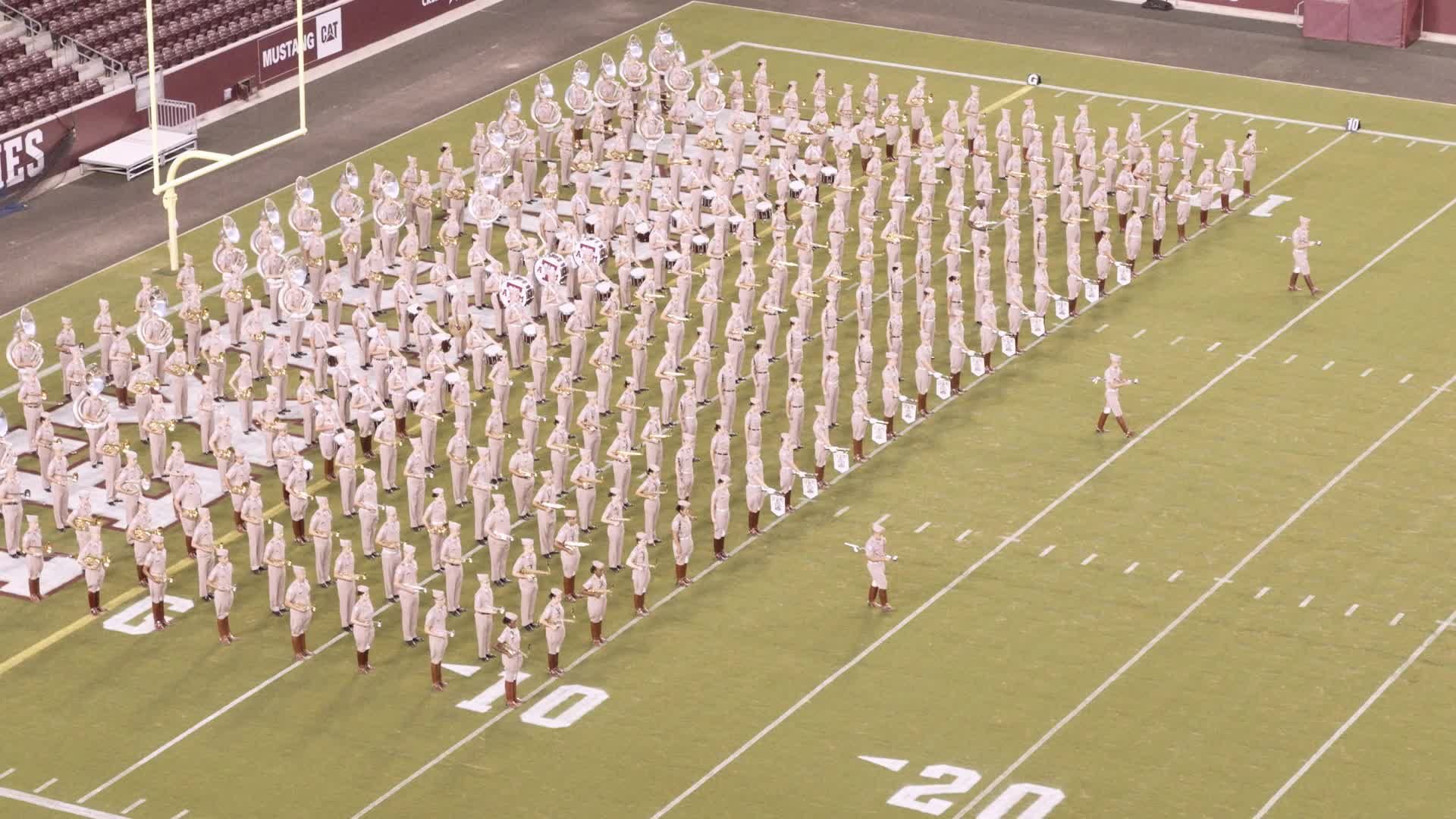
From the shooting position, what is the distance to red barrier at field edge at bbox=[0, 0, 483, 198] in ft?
120

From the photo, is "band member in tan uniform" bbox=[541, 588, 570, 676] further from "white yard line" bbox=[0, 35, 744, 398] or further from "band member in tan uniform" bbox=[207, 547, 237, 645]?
"white yard line" bbox=[0, 35, 744, 398]

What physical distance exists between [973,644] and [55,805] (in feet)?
26.8

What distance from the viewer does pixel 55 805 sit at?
22.7 meters

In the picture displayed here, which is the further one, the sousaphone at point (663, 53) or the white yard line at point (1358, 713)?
the sousaphone at point (663, 53)

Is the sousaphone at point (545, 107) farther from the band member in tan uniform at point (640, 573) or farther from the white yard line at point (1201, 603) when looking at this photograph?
the white yard line at point (1201, 603)

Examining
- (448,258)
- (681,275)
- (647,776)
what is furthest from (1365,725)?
(448,258)

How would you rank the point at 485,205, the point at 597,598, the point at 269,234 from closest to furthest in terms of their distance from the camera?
the point at 597,598, the point at 269,234, the point at 485,205

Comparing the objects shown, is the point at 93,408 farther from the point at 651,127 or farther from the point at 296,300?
the point at 651,127

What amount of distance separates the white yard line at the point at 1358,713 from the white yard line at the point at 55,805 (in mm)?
9297

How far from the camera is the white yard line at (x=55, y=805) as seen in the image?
22594 millimetres

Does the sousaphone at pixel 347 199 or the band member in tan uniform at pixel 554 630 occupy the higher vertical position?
the sousaphone at pixel 347 199

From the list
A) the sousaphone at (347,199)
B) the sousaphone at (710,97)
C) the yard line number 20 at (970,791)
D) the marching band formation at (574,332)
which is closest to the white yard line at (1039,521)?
the yard line number 20 at (970,791)

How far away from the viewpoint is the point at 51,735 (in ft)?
78.1

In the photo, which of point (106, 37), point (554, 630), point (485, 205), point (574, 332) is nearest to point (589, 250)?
point (485, 205)
